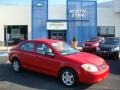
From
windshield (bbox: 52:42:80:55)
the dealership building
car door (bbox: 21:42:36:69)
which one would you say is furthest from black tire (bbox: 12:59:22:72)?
the dealership building

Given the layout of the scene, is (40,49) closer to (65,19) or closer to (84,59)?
(84,59)

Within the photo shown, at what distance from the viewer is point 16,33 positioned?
4569cm

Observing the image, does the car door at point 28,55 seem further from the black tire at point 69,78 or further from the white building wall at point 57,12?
the white building wall at point 57,12

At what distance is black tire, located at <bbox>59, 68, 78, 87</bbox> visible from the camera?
10812 millimetres

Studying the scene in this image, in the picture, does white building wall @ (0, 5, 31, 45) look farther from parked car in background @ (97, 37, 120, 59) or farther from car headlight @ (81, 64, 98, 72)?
car headlight @ (81, 64, 98, 72)

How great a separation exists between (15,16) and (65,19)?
693 centimetres

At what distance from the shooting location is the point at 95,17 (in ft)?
145

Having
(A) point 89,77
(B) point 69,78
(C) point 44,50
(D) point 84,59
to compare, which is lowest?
(B) point 69,78

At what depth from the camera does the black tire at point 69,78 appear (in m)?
10.8

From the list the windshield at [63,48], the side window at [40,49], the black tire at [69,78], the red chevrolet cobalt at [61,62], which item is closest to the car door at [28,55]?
the red chevrolet cobalt at [61,62]

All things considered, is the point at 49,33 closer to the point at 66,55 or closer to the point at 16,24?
the point at 16,24

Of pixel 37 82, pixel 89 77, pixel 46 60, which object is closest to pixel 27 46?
pixel 46 60

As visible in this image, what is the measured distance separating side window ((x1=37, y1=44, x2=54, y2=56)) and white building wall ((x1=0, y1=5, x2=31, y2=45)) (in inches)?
1299

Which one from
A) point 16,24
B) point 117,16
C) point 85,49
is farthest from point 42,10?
point 85,49
